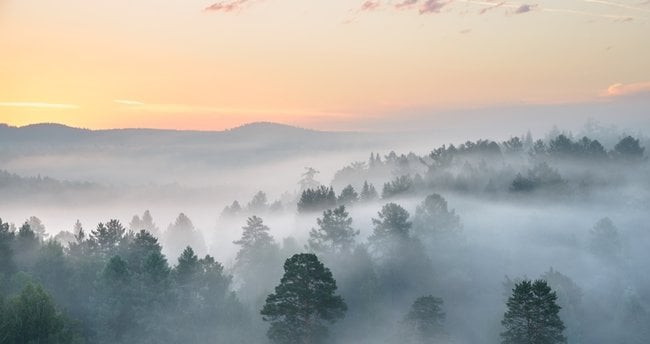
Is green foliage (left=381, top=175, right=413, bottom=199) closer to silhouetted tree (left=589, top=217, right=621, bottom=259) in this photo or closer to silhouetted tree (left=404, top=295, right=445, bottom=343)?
silhouetted tree (left=589, top=217, right=621, bottom=259)

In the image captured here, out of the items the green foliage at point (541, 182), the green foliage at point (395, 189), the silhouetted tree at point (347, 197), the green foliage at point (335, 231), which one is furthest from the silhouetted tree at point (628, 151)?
the green foliage at point (335, 231)

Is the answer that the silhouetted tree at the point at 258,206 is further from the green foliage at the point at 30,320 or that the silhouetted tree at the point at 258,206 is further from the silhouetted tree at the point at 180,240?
the green foliage at the point at 30,320

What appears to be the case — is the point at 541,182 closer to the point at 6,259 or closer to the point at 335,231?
the point at 335,231

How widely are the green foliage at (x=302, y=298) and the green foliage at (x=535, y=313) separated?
13044 mm

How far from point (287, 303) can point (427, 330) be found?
1702cm

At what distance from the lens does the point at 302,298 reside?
2274 inches

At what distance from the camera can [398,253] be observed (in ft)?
329

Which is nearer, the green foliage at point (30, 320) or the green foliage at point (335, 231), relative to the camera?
the green foliage at point (30, 320)

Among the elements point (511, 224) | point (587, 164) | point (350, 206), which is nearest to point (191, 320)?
point (350, 206)

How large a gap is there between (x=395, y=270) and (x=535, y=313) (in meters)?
45.7

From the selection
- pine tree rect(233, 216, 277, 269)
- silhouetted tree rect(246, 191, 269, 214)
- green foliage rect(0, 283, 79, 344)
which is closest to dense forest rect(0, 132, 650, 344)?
green foliage rect(0, 283, 79, 344)

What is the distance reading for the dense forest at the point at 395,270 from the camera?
59000 millimetres

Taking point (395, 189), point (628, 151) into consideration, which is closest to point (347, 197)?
point (395, 189)

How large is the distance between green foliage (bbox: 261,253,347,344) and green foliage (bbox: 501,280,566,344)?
13.0 meters
